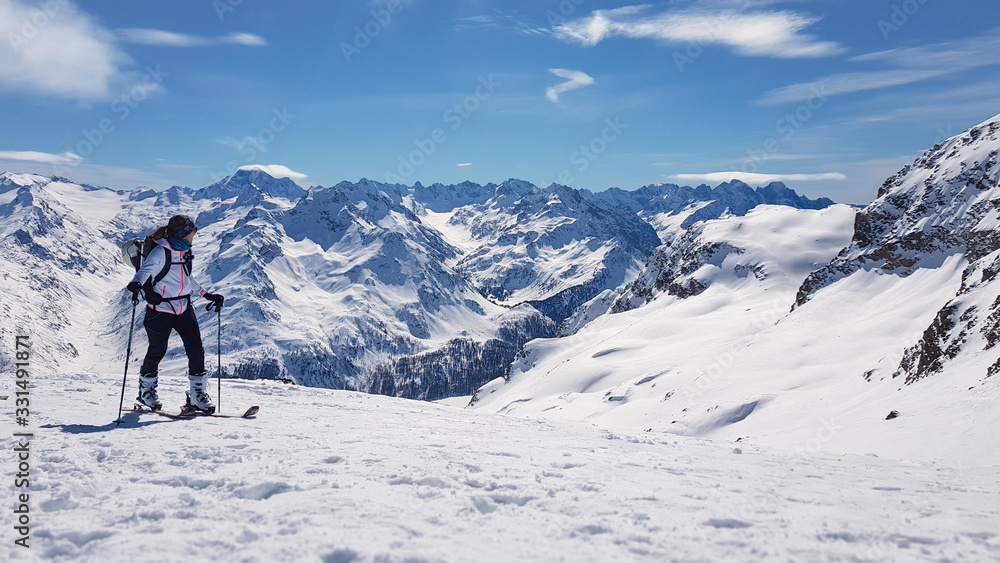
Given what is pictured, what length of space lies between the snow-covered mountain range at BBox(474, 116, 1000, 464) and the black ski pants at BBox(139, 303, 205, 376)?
70.4ft

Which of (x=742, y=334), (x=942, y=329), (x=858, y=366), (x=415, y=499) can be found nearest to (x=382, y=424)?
(x=415, y=499)

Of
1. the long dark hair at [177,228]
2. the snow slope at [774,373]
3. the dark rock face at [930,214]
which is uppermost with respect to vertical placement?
the dark rock face at [930,214]

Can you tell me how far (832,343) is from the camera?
50.4m

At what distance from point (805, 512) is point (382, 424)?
324 inches

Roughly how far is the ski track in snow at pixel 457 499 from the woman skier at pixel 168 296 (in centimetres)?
115

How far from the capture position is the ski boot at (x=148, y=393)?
11.2 metres

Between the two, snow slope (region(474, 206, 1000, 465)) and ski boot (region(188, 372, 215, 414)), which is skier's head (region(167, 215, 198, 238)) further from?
snow slope (region(474, 206, 1000, 465))

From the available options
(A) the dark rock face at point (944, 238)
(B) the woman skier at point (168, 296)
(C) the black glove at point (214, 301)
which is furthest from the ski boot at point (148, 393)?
(A) the dark rock face at point (944, 238)

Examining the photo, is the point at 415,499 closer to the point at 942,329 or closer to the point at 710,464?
the point at 710,464

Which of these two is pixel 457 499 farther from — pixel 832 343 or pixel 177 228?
pixel 832 343

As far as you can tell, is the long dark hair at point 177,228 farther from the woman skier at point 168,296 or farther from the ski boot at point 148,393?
the ski boot at point 148,393

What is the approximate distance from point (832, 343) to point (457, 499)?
54.5m

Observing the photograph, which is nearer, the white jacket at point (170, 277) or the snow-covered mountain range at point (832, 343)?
the white jacket at point (170, 277)

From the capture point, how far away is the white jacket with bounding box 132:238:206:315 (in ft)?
34.3
